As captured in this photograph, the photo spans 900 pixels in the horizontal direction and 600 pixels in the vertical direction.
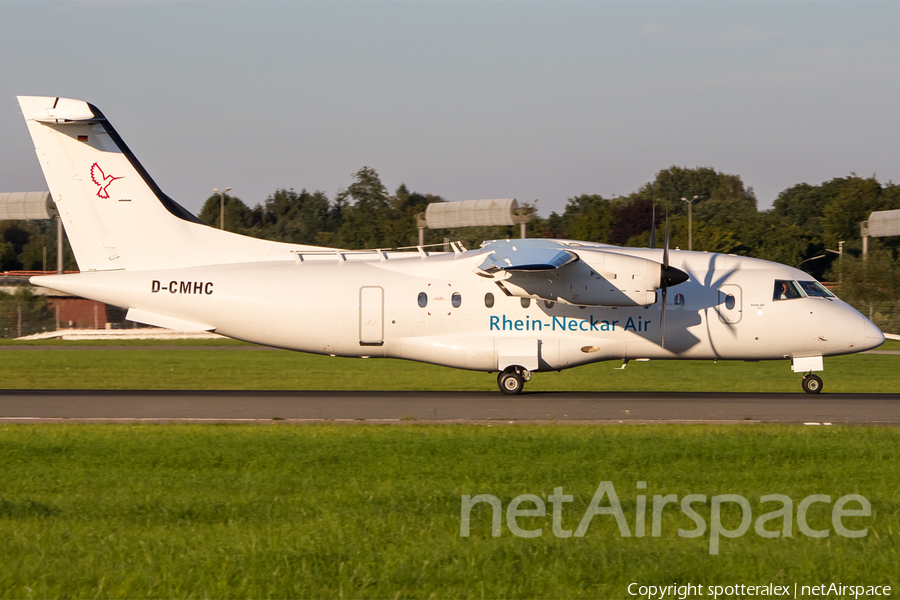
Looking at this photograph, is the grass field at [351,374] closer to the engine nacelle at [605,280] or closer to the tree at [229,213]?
the engine nacelle at [605,280]

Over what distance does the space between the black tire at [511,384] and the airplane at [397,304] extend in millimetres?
27

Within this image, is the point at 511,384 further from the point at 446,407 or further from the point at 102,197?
the point at 102,197

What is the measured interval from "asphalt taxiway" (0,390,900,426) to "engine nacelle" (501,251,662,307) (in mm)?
2263

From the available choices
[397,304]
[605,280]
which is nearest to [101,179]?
[397,304]

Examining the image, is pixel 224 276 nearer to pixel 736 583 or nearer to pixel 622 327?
pixel 622 327

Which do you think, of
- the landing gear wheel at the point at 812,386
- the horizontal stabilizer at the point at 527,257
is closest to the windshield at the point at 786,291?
the landing gear wheel at the point at 812,386

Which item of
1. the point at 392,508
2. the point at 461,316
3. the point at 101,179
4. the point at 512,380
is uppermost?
the point at 101,179

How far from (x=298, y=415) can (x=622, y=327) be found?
326 inches

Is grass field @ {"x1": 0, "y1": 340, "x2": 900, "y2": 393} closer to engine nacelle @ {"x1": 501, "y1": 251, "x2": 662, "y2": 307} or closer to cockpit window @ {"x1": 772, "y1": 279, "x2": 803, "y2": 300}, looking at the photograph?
cockpit window @ {"x1": 772, "y1": 279, "x2": 803, "y2": 300}

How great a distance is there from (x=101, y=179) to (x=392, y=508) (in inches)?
581

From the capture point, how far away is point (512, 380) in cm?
2061

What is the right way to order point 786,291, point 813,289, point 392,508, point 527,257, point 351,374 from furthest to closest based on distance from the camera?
1. point 351,374
2. point 813,289
3. point 786,291
4. point 527,257
5. point 392,508

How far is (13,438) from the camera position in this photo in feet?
45.6

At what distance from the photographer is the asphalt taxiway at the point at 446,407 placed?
1627 centimetres
